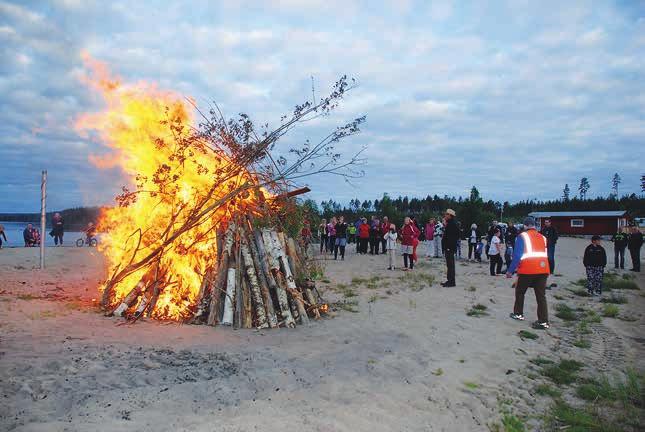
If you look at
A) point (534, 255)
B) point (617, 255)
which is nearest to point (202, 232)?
point (534, 255)

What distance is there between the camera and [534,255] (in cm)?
869

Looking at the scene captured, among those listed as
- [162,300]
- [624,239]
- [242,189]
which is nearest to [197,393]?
[162,300]

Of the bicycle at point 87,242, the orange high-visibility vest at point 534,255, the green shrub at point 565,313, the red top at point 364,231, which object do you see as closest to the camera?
the orange high-visibility vest at point 534,255

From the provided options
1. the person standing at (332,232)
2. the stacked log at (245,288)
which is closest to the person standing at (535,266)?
the stacked log at (245,288)

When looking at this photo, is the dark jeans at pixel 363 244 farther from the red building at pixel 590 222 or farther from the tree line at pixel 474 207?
the red building at pixel 590 222

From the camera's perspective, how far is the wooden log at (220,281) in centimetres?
786

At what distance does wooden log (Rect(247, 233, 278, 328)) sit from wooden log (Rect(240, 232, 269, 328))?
67 mm

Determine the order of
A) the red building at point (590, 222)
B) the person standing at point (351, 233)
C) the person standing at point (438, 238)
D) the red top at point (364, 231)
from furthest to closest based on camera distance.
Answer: the red building at point (590, 222), the person standing at point (351, 233), the red top at point (364, 231), the person standing at point (438, 238)

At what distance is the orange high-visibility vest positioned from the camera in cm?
865

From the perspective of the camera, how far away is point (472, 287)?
12.7 metres

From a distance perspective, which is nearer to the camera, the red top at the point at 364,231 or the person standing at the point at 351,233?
the red top at the point at 364,231

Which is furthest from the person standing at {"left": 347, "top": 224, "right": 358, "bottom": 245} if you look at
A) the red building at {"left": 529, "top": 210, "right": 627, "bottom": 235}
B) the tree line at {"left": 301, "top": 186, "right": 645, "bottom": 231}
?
the red building at {"left": 529, "top": 210, "right": 627, "bottom": 235}

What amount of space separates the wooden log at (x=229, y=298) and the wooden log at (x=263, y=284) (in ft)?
1.51

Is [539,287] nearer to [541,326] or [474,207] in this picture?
[541,326]
